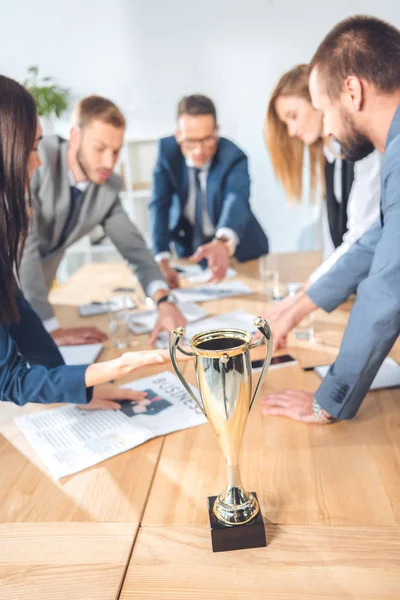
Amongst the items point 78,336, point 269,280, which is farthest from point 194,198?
point 78,336

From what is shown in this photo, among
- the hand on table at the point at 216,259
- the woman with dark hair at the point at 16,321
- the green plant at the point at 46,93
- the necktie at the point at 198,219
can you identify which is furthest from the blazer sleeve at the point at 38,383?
the green plant at the point at 46,93

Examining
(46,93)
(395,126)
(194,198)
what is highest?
(395,126)

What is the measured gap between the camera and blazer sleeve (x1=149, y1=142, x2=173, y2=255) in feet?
9.53

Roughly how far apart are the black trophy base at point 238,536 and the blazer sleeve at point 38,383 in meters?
0.43

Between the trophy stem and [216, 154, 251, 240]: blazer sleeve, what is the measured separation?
194cm


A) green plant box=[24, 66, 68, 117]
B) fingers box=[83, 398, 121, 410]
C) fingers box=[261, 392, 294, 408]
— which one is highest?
green plant box=[24, 66, 68, 117]

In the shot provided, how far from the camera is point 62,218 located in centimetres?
223

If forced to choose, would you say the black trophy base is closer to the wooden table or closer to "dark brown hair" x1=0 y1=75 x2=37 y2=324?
the wooden table

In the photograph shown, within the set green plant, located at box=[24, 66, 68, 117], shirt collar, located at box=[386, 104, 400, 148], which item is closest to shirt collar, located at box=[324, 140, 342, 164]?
shirt collar, located at box=[386, 104, 400, 148]

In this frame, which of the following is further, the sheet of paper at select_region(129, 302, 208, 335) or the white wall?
the white wall

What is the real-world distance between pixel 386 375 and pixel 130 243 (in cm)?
130

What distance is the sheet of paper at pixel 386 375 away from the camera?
1.32m

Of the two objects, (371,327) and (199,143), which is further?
(199,143)

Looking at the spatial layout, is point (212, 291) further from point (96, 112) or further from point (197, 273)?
point (96, 112)
